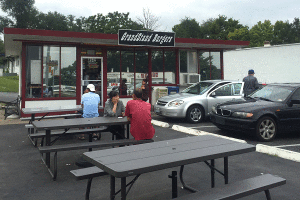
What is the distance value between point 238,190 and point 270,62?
73.5 feet

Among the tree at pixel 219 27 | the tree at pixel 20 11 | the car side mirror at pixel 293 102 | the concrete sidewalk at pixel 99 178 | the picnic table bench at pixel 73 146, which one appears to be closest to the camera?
the concrete sidewalk at pixel 99 178

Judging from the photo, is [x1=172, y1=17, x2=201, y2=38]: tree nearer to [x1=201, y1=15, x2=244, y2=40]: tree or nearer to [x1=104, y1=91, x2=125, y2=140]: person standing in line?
[x1=201, y1=15, x2=244, y2=40]: tree

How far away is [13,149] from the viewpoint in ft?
24.8

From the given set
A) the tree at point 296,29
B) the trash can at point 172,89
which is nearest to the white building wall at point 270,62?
the trash can at point 172,89

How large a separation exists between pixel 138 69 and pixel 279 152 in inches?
398

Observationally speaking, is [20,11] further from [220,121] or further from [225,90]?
[220,121]

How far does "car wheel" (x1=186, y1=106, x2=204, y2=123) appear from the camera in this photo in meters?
11.5

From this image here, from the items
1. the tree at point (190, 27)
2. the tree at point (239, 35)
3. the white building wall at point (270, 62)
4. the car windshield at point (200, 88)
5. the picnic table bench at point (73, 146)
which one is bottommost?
the picnic table bench at point (73, 146)

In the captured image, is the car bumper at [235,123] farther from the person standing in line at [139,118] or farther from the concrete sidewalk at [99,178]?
the person standing in line at [139,118]

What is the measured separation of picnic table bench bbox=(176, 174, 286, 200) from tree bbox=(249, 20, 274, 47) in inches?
2407

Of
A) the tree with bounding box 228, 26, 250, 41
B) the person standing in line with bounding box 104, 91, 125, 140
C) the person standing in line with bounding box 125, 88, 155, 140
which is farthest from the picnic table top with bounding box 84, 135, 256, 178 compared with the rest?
the tree with bounding box 228, 26, 250, 41

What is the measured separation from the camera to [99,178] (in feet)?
17.6

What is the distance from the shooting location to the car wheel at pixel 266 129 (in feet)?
27.0

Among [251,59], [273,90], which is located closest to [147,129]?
[273,90]
